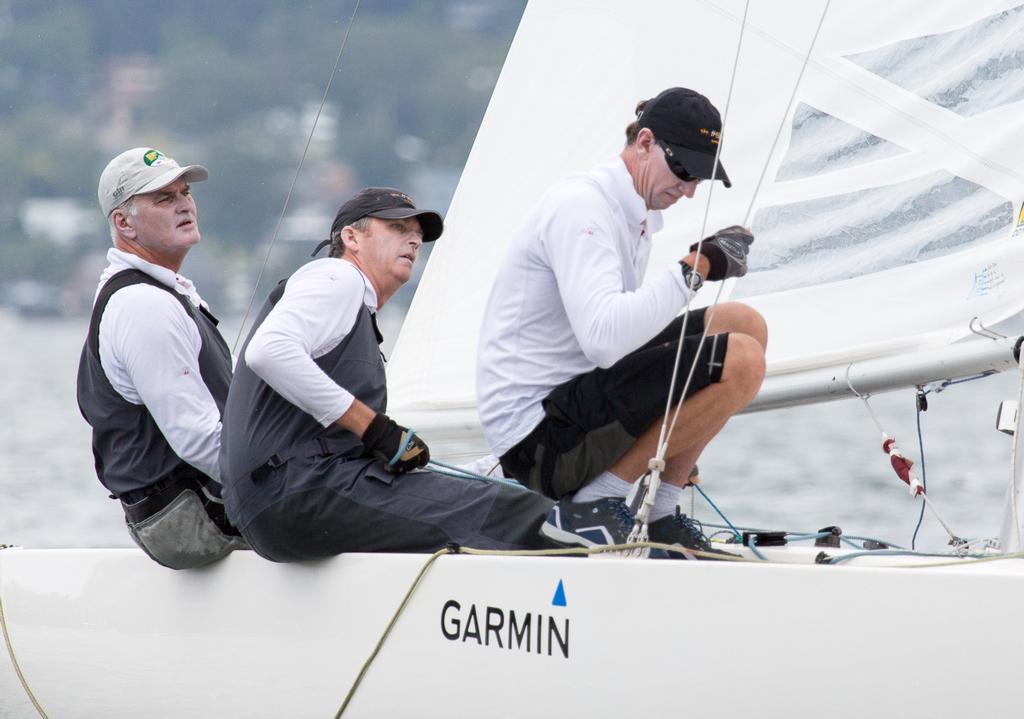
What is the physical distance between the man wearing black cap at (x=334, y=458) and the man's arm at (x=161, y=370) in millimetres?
110

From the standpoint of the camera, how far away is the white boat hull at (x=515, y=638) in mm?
2064

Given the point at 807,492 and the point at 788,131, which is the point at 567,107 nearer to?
the point at 788,131

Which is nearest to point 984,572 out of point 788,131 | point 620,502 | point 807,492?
point 620,502

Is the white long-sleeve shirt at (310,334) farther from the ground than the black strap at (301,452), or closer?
farther from the ground

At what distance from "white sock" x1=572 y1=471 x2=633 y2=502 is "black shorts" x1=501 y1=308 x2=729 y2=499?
1cm

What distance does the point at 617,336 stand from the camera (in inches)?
95.3

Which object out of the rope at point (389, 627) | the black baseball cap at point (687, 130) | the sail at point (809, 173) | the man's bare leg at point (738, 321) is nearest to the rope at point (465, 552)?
the rope at point (389, 627)

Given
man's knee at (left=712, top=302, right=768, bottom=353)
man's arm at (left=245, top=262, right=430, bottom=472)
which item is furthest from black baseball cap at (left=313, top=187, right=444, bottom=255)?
man's knee at (left=712, top=302, right=768, bottom=353)

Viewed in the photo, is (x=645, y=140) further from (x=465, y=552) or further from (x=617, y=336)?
(x=465, y=552)

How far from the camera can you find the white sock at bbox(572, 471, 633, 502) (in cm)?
253

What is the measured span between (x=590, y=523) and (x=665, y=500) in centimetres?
16

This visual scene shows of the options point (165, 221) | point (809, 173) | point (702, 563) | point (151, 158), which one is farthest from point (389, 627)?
point (809, 173)

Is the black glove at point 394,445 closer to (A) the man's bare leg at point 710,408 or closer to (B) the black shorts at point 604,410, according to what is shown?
(B) the black shorts at point 604,410

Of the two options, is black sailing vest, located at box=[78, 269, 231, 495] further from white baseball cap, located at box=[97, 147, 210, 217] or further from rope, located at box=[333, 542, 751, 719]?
rope, located at box=[333, 542, 751, 719]
